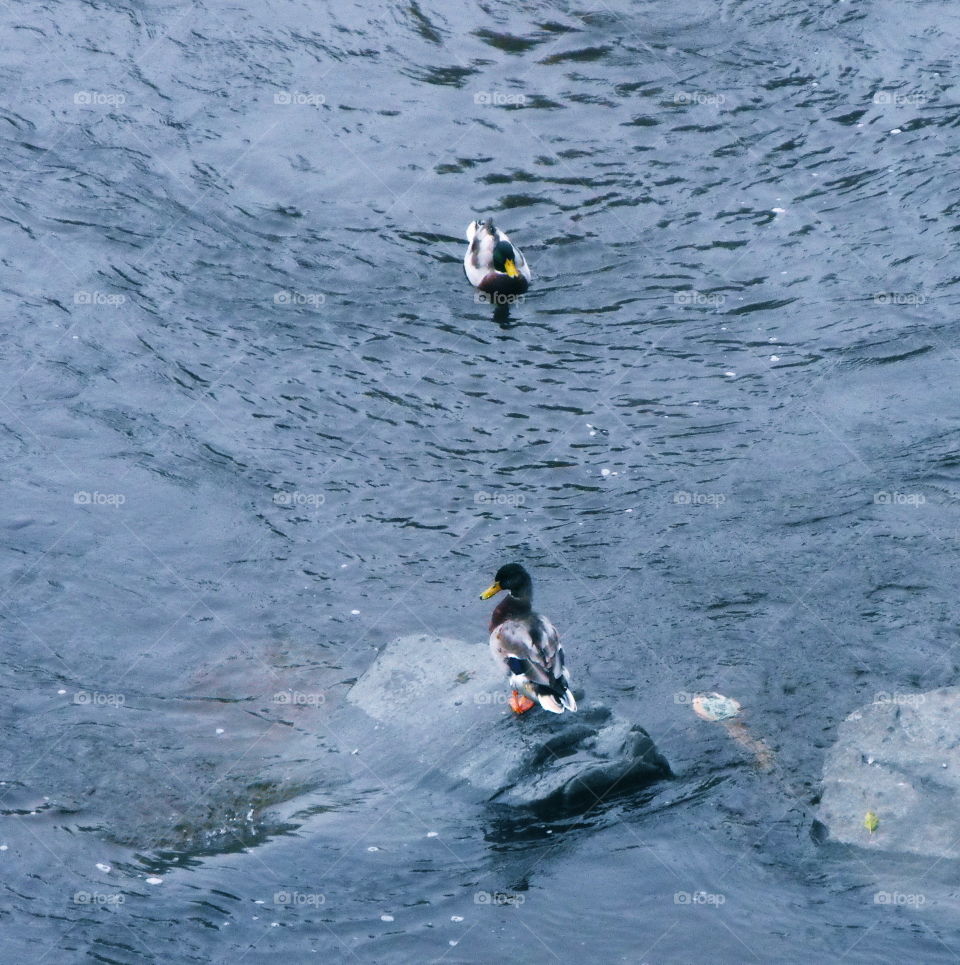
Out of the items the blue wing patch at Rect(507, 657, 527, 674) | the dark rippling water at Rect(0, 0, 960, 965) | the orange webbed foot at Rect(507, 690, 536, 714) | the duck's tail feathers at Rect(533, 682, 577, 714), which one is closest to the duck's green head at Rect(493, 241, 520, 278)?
the dark rippling water at Rect(0, 0, 960, 965)

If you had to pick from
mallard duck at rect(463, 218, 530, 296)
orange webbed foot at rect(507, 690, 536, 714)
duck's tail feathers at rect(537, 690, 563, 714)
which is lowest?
duck's tail feathers at rect(537, 690, 563, 714)

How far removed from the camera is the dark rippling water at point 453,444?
8.23 meters

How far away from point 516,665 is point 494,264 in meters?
6.02

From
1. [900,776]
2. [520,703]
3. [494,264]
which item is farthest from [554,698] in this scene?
[494,264]

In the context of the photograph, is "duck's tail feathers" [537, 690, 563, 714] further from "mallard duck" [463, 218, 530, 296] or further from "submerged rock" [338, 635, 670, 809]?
"mallard duck" [463, 218, 530, 296]

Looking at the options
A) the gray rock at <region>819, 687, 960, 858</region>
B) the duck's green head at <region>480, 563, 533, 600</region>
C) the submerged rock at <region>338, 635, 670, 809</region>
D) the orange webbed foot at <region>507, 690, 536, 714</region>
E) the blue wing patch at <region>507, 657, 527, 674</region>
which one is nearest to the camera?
the gray rock at <region>819, 687, 960, 858</region>

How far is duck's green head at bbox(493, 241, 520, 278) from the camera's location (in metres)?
13.8

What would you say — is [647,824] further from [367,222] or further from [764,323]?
[367,222]

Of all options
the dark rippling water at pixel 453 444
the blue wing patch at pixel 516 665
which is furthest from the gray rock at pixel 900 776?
the blue wing patch at pixel 516 665

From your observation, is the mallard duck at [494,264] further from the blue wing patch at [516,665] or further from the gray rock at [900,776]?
the gray rock at [900,776]

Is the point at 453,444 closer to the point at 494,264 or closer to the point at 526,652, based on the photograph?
the point at 494,264

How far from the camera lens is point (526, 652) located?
888cm

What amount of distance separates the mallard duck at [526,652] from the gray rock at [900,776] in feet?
5.99

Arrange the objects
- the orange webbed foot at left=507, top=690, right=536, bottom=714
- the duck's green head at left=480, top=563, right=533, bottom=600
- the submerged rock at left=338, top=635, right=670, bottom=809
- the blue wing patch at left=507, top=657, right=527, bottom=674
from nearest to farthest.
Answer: the submerged rock at left=338, top=635, right=670, bottom=809
the blue wing patch at left=507, top=657, right=527, bottom=674
the orange webbed foot at left=507, top=690, right=536, bottom=714
the duck's green head at left=480, top=563, right=533, bottom=600
